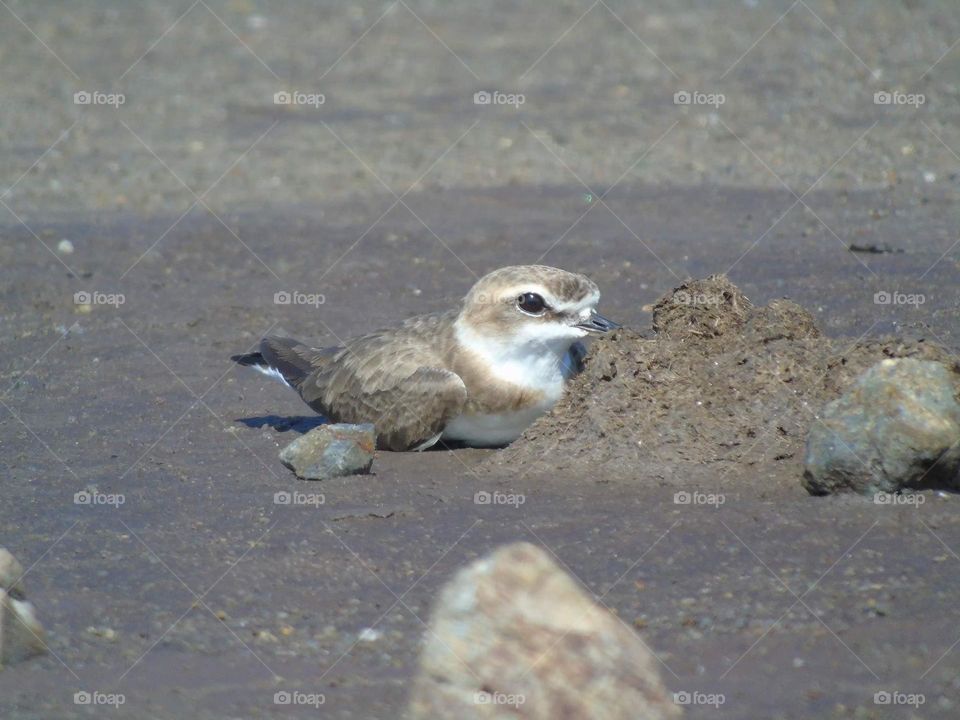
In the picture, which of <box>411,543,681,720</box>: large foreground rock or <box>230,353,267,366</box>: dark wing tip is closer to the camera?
<box>411,543,681,720</box>: large foreground rock

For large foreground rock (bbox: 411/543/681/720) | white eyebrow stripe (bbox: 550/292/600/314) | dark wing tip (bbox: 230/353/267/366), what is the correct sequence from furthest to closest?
dark wing tip (bbox: 230/353/267/366), white eyebrow stripe (bbox: 550/292/600/314), large foreground rock (bbox: 411/543/681/720)

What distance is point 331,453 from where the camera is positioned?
714 centimetres

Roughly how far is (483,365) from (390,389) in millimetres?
579

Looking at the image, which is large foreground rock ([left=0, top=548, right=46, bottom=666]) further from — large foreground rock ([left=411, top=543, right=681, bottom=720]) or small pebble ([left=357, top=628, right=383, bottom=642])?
large foreground rock ([left=411, top=543, right=681, bottom=720])

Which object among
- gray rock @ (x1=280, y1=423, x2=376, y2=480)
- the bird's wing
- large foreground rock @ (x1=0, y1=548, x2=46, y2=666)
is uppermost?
the bird's wing

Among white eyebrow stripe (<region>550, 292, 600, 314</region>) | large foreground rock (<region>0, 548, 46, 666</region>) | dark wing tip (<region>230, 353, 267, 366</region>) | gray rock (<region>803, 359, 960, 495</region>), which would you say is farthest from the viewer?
dark wing tip (<region>230, 353, 267, 366</region>)

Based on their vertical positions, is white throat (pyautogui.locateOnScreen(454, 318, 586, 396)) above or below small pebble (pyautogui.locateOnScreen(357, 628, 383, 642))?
above

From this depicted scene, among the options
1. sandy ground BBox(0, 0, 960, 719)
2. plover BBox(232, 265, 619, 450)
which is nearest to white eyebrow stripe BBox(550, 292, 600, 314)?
plover BBox(232, 265, 619, 450)

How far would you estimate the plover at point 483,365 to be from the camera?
718 cm

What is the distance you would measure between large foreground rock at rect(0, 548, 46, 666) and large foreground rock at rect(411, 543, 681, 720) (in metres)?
1.68

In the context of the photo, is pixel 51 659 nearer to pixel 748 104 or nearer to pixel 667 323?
pixel 667 323

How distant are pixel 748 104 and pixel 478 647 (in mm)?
12187

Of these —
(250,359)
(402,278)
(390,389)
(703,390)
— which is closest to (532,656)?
(703,390)

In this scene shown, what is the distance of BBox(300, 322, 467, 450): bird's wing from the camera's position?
737 cm
